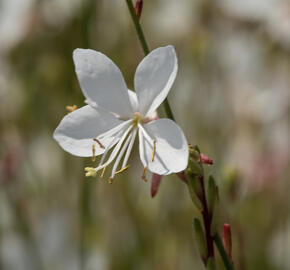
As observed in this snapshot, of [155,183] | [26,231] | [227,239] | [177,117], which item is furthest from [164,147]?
[177,117]

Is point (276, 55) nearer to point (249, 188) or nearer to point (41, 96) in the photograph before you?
point (249, 188)

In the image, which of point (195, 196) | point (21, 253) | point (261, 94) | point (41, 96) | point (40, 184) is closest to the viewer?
point (195, 196)

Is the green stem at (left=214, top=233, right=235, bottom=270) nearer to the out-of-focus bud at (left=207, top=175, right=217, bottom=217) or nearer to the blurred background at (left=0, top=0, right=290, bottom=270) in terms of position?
the out-of-focus bud at (left=207, top=175, right=217, bottom=217)

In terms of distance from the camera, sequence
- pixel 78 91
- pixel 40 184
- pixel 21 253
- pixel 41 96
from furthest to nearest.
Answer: pixel 41 96, pixel 40 184, pixel 21 253, pixel 78 91

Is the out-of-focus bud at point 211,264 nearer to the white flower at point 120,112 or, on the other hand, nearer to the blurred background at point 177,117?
the white flower at point 120,112

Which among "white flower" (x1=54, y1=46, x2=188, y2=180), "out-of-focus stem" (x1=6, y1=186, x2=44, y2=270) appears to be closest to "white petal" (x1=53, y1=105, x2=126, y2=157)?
"white flower" (x1=54, y1=46, x2=188, y2=180)

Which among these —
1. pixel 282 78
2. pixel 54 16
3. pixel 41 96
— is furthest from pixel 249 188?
pixel 54 16

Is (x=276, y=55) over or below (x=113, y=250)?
over
